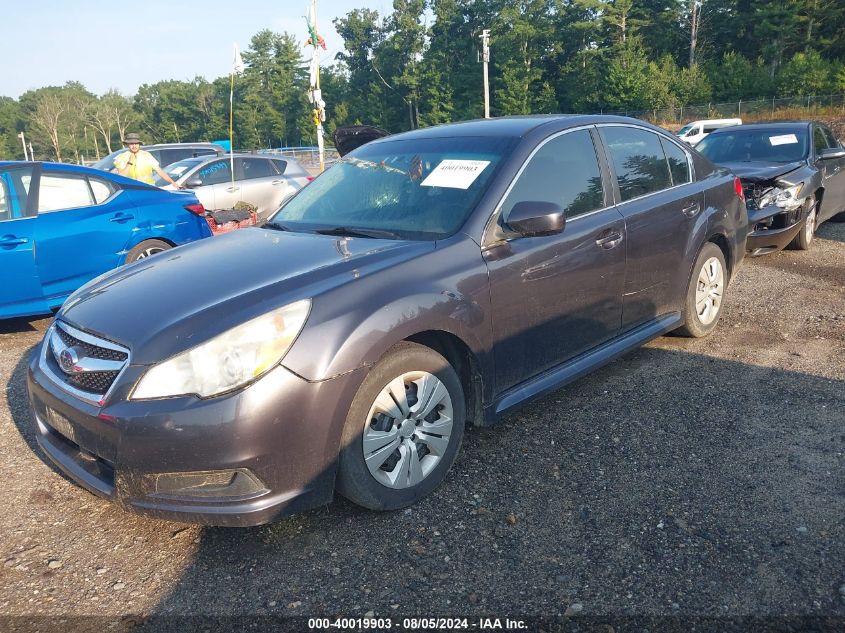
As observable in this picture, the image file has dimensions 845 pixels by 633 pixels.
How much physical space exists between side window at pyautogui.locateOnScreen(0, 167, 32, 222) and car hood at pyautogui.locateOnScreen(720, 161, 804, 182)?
23.5 feet

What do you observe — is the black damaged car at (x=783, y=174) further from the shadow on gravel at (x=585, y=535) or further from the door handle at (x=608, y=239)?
the shadow on gravel at (x=585, y=535)

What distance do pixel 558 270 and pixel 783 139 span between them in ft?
21.3

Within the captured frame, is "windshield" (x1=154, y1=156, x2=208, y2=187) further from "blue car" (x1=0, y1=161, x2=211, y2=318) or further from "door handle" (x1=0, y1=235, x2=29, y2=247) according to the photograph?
"door handle" (x1=0, y1=235, x2=29, y2=247)

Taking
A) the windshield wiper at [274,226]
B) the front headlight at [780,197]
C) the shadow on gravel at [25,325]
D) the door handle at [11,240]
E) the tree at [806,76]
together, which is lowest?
the shadow on gravel at [25,325]

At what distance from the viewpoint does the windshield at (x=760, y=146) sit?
8.18 meters

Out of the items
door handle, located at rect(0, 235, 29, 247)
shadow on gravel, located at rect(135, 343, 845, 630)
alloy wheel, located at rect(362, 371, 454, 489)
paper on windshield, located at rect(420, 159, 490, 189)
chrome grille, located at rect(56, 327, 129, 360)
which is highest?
paper on windshield, located at rect(420, 159, 490, 189)

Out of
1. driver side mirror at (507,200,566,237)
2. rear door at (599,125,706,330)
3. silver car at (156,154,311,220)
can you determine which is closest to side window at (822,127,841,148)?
rear door at (599,125,706,330)

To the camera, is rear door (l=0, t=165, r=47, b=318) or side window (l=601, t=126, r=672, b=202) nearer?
side window (l=601, t=126, r=672, b=202)

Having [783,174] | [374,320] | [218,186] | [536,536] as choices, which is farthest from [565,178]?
[218,186]

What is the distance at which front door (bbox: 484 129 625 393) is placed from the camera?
3.29 m

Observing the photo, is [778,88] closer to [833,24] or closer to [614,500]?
[833,24]

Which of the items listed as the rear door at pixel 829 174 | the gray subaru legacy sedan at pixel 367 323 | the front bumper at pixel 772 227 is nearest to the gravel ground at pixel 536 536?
the gray subaru legacy sedan at pixel 367 323

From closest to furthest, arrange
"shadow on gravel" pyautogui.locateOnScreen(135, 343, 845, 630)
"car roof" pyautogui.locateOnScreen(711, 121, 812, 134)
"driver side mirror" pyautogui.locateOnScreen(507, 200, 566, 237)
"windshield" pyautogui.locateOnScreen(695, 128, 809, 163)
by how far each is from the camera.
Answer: "shadow on gravel" pyautogui.locateOnScreen(135, 343, 845, 630) → "driver side mirror" pyautogui.locateOnScreen(507, 200, 566, 237) → "windshield" pyautogui.locateOnScreen(695, 128, 809, 163) → "car roof" pyautogui.locateOnScreen(711, 121, 812, 134)

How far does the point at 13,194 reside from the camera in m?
5.72
